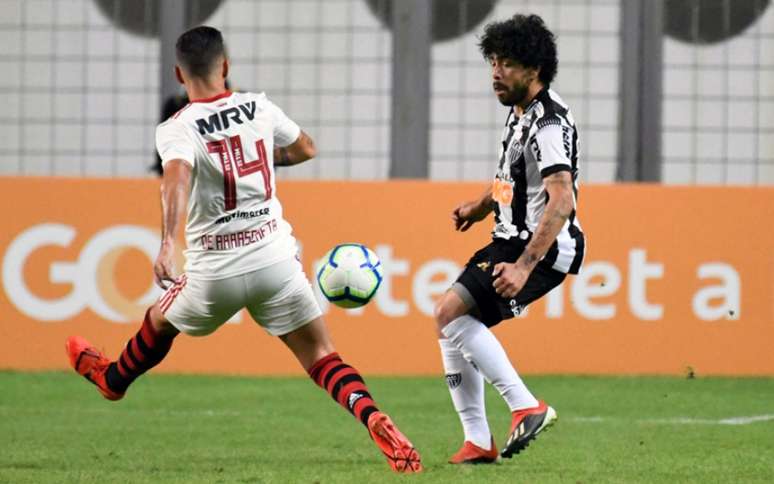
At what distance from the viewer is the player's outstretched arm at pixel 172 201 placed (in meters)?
6.75

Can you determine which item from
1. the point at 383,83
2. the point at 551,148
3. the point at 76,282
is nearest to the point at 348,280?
the point at 551,148

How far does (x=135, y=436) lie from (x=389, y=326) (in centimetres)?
355

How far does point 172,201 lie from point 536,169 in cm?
160

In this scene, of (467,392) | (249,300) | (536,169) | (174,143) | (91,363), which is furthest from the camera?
(91,363)

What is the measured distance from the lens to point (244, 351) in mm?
12469

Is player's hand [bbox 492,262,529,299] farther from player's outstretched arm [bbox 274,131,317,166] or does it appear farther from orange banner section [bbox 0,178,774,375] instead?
orange banner section [bbox 0,178,774,375]

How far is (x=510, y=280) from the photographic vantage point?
717cm

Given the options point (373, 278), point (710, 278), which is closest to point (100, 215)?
point (710, 278)

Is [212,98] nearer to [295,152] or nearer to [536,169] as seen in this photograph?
[295,152]

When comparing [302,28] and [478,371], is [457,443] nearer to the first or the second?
[478,371]

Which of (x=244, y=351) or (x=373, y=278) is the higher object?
(x=373, y=278)

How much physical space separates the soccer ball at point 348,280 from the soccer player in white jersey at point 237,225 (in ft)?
0.75

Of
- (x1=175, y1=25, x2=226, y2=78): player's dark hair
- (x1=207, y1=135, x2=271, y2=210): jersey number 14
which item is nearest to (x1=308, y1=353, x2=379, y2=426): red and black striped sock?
(x1=207, y1=135, x2=271, y2=210): jersey number 14

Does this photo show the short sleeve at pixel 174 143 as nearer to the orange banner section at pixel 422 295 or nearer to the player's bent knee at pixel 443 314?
the player's bent knee at pixel 443 314
